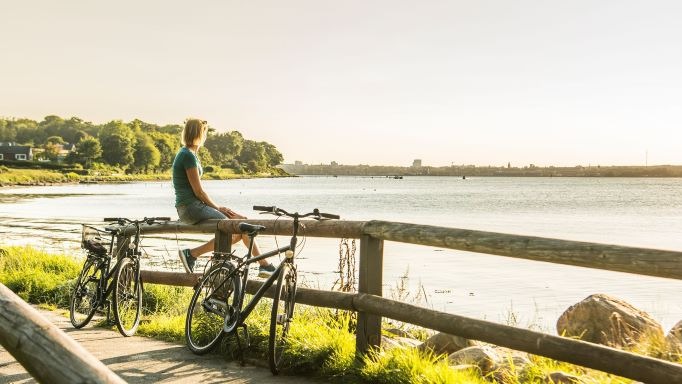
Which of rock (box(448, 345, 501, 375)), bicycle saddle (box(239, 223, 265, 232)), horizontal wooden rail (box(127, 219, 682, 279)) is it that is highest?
horizontal wooden rail (box(127, 219, 682, 279))

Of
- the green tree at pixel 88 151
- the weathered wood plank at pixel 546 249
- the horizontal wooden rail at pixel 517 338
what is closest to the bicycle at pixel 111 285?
the horizontal wooden rail at pixel 517 338

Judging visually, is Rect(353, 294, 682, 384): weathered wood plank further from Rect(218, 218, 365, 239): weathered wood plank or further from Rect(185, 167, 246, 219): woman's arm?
Rect(185, 167, 246, 219): woman's arm

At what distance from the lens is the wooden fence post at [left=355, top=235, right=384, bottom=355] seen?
19.3 ft

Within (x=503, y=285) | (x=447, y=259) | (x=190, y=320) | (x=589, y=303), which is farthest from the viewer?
(x=447, y=259)

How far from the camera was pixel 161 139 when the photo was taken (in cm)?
19362

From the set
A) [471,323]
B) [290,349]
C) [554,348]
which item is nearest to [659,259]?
[554,348]

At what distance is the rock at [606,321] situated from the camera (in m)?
7.68

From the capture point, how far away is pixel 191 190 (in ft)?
27.1

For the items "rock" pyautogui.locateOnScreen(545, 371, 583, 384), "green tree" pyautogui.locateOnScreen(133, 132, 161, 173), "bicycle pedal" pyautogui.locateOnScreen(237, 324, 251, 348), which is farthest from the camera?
"green tree" pyautogui.locateOnScreen(133, 132, 161, 173)

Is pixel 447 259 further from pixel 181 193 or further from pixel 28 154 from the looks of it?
pixel 28 154

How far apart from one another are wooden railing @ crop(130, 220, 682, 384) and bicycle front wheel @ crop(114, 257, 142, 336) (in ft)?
5.58

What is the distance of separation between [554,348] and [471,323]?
0.72 m

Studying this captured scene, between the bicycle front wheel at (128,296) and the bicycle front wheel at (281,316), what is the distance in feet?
7.55

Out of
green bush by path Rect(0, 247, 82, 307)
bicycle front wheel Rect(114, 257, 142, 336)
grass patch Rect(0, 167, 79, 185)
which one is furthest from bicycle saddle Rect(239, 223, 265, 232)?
grass patch Rect(0, 167, 79, 185)
